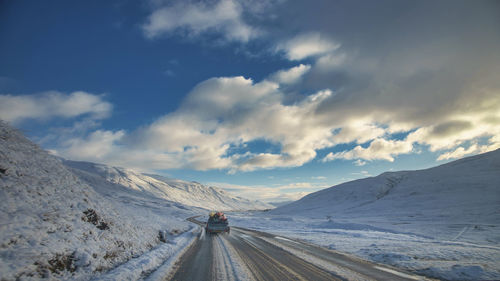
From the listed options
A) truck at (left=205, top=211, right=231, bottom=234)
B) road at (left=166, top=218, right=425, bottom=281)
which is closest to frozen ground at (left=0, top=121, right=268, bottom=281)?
road at (left=166, top=218, right=425, bottom=281)

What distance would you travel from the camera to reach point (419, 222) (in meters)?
46.6

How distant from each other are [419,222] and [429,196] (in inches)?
1628

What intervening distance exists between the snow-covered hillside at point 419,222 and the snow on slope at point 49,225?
11.4m

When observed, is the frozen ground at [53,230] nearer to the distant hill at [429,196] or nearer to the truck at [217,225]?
the truck at [217,225]

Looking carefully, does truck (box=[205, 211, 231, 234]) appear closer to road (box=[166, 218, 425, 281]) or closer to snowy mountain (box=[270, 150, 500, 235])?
road (box=[166, 218, 425, 281])

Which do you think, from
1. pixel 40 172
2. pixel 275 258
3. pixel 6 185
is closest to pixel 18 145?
pixel 40 172

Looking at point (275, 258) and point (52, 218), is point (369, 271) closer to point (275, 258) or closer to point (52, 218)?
point (275, 258)

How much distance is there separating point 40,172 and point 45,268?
615 cm

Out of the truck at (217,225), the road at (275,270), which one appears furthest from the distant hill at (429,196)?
the road at (275,270)

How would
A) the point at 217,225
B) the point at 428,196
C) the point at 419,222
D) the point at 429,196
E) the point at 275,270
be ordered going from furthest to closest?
the point at 428,196 → the point at 429,196 → the point at 419,222 → the point at 217,225 → the point at 275,270

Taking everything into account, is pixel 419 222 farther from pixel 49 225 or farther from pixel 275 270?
pixel 49 225

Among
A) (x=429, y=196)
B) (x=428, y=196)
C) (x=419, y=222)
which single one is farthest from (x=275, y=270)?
(x=428, y=196)

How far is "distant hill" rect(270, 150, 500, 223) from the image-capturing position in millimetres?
55062

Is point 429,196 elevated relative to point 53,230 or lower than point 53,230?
lower
